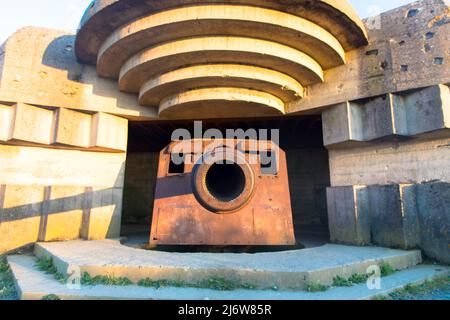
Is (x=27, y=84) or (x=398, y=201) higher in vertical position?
(x=27, y=84)

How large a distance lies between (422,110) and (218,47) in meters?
3.52

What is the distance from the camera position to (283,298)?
257 centimetres

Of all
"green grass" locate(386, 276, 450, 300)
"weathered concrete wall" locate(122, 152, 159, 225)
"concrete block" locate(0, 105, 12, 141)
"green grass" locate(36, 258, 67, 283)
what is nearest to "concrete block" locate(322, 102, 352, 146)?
"green grass" locate(386, 276, 450, 300)

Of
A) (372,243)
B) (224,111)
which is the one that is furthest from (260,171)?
(372,243)

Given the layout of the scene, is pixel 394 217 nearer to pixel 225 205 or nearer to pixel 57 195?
pixel 225 205

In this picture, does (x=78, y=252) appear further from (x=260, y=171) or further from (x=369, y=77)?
(x=369, y=77)

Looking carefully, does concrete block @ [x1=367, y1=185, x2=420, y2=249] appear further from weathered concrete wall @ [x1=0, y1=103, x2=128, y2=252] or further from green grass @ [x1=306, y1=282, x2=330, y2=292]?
weathered concrete wall @ [x1=0, y1=103, x2=128, y2=252]

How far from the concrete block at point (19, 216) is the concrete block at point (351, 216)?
567 centimetres

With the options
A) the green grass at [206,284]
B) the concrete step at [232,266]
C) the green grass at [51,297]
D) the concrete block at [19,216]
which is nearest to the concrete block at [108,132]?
the concrete block at [19,216]

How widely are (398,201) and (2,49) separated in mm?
7813

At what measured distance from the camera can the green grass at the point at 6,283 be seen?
10.0 feet

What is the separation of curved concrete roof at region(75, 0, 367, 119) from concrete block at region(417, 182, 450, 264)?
9.03 feet

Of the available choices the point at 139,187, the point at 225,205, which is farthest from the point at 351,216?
the point at 139,187

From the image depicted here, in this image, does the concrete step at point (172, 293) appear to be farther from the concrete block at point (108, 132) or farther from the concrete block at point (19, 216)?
the concrete block at point (108, 132)
